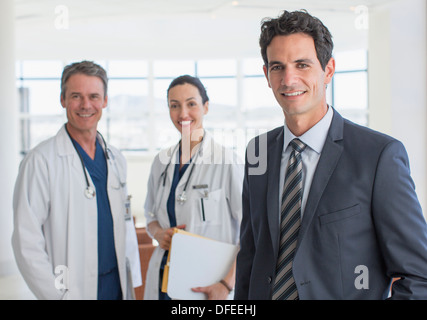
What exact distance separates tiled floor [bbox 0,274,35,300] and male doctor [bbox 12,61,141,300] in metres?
2.81

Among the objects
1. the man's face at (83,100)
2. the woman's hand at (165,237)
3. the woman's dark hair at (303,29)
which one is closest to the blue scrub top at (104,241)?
the man's face at (83,100)

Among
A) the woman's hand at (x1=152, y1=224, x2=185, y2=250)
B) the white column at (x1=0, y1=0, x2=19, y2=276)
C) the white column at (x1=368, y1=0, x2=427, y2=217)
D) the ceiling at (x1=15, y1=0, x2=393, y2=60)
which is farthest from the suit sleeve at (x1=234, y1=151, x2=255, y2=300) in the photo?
the ceiling at (x1=15, y1=0, x2=393, y2=60)

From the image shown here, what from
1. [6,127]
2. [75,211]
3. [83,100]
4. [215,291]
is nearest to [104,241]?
[75,211]

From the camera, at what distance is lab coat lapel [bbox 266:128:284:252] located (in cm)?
121

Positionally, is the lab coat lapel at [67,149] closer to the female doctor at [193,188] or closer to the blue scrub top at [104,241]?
the blue scrub top at [104,241]

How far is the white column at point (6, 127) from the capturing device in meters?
5.55

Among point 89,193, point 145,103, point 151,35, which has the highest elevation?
point 151,35

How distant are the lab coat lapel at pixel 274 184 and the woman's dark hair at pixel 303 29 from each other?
283 mm

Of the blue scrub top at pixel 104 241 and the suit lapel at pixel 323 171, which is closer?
the suit lapel at pixel 323 171

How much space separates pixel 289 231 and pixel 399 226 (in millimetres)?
295

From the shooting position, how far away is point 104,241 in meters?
2.14

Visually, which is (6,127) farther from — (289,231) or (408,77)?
(289,231)
